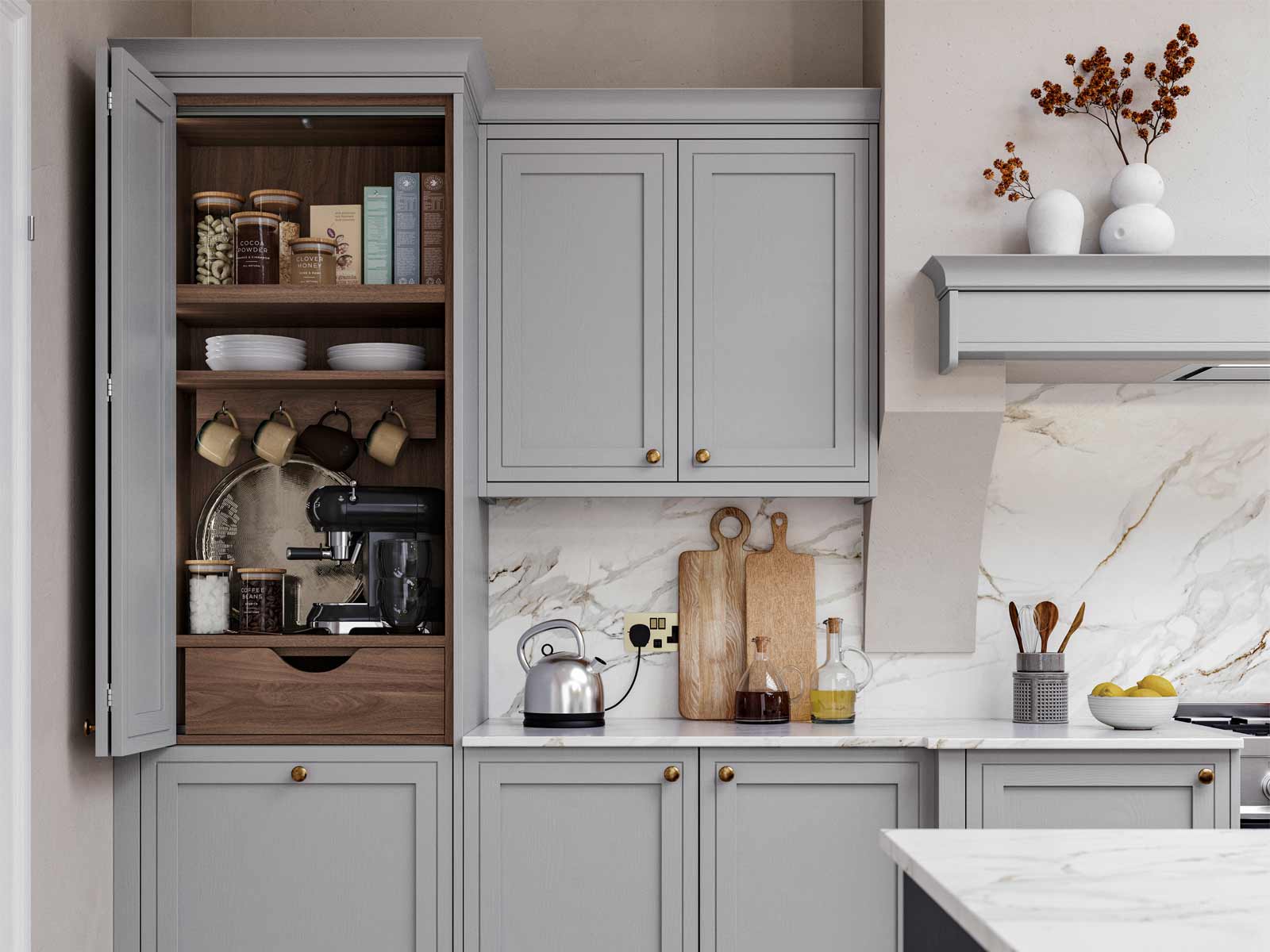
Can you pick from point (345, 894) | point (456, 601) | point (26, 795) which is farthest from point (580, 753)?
point (26, 795)

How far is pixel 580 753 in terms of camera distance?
8.13 feet

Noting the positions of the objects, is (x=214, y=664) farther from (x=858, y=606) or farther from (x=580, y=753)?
(x=858, y=606)

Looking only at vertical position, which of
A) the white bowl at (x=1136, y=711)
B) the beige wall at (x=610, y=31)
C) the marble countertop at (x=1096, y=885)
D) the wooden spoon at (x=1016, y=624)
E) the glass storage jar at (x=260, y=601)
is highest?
the beige wall at (x=610, y=31)

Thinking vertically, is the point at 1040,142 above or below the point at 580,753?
above

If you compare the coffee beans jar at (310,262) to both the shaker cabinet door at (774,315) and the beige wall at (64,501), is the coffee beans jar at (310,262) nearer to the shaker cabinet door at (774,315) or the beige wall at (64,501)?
the beige wall at (64,501)

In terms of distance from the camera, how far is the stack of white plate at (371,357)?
259 centimetres

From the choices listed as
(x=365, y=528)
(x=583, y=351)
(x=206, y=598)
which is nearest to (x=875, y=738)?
(x=583, y=351)

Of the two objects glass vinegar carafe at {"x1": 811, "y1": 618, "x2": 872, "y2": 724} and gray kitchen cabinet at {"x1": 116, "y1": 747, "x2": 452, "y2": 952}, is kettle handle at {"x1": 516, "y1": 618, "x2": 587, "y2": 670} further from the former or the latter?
glass vinegar carafe at {"x1": 811, "y1": 618, "x2": 872, "y2": 724}

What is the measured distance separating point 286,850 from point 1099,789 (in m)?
1.68

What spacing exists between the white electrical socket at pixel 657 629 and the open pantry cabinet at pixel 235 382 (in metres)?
0.50

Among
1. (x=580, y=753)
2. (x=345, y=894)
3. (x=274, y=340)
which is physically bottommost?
(x=345, y=894)

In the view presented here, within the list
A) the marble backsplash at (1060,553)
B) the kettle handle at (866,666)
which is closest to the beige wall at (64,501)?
the marble backsplash at (1060,553)

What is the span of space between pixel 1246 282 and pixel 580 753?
170 cm

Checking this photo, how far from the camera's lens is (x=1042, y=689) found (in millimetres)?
2746
